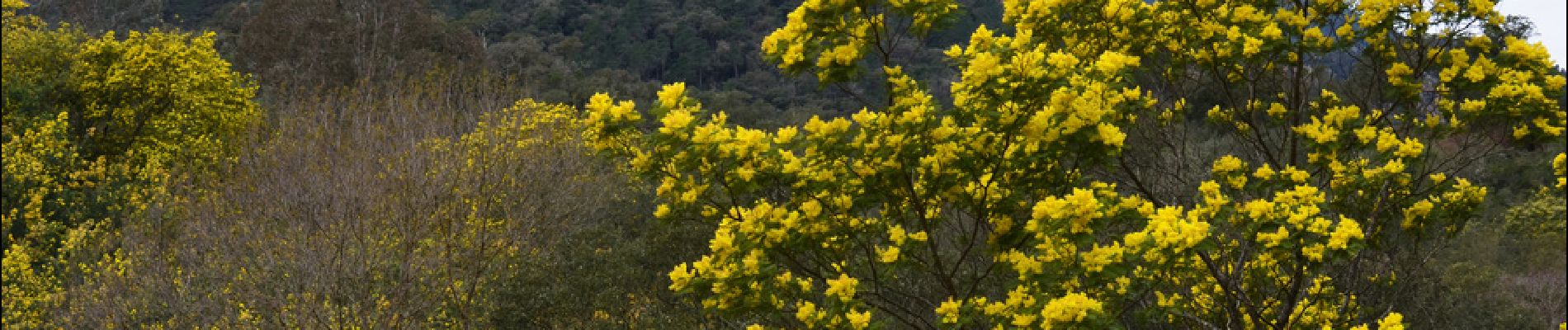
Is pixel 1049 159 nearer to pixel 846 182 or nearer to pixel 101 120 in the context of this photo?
pixel 846 182

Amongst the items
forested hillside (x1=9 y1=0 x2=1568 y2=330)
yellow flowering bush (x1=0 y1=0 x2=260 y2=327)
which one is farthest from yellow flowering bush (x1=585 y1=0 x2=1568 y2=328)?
yellow flowering bush (x1=0 y1=0 x2=260 y2=327)

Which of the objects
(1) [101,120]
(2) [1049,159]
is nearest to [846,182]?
(2) [1049,159]

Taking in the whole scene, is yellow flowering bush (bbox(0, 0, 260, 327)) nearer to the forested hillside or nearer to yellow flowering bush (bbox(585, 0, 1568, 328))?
the forested hillside

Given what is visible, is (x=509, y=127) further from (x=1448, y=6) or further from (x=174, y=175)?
(x=1448, y=6)

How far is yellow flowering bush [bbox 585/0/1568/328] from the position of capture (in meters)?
4.77

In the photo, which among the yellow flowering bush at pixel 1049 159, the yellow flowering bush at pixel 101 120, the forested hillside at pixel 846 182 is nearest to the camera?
the yellow flowering bush at pixel 1049 159

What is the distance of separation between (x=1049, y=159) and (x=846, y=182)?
0.98 m

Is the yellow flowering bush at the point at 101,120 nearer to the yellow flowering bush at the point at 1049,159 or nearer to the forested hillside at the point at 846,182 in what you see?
the forested hillside at the point at 846,182

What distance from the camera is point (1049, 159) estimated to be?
5.15 m

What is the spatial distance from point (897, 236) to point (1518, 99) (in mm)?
3478

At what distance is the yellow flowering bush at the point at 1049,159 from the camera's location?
4.77 meters

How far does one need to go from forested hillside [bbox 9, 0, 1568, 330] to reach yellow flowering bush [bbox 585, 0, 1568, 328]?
0.02 meters

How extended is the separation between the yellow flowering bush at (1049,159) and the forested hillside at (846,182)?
0.02 m

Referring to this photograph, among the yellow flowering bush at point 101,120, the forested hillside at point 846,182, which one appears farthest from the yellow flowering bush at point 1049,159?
the yellow flowering bush at point 101,120
